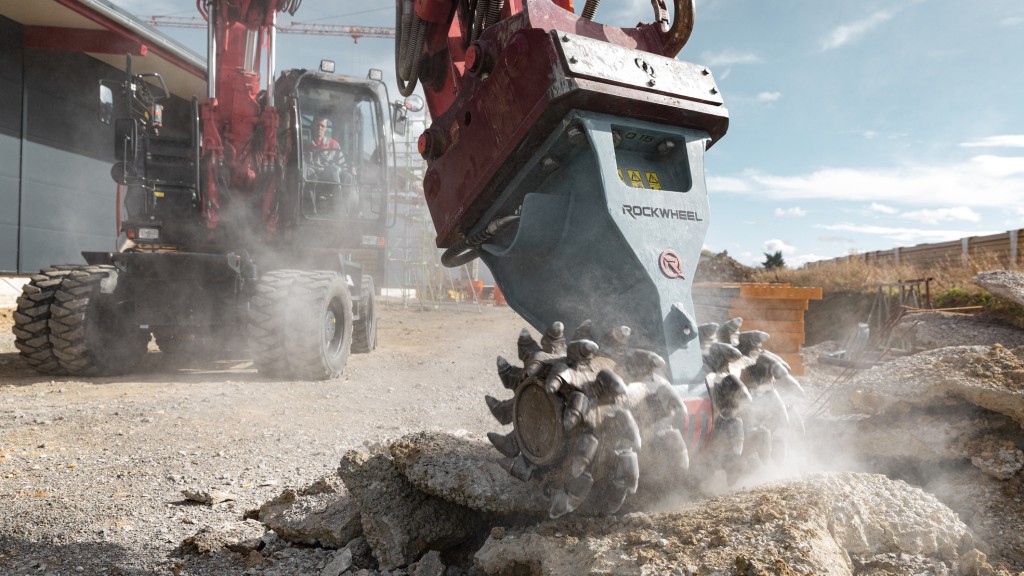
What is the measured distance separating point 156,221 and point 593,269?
21.5 ft

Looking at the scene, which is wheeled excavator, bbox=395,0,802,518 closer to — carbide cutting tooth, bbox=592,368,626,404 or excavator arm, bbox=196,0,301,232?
carbide cutting tooth, bbox=592,368,626,404

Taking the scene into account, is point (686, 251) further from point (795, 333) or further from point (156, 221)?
point (156, 221)

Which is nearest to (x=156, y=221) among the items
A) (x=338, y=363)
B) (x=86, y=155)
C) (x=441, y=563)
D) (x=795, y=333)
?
(x=338, y=363)

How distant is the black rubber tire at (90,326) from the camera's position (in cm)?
627

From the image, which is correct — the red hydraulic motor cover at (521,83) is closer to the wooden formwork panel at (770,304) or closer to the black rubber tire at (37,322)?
the black rubber tire at (37,322)

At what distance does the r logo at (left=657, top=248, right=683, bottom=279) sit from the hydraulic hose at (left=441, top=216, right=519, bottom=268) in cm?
58

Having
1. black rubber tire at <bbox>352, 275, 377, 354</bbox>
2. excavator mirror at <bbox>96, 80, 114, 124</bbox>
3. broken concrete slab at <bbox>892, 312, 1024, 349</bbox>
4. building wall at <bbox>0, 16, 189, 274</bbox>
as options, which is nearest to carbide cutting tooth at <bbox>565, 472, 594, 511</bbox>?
excavator mirror at <bbox>96, 80, 114, 124</bbox>

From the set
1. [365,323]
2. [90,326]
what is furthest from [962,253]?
[90,326]

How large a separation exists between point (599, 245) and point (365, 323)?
700cm

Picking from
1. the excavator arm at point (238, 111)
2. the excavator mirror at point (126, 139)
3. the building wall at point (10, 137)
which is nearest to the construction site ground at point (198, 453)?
the excavator arm at point (238, 111)

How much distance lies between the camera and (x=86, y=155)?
1372cm

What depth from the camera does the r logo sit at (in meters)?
2.08

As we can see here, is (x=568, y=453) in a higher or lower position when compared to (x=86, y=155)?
lower

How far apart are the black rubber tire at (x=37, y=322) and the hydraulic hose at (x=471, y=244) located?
5.46m
